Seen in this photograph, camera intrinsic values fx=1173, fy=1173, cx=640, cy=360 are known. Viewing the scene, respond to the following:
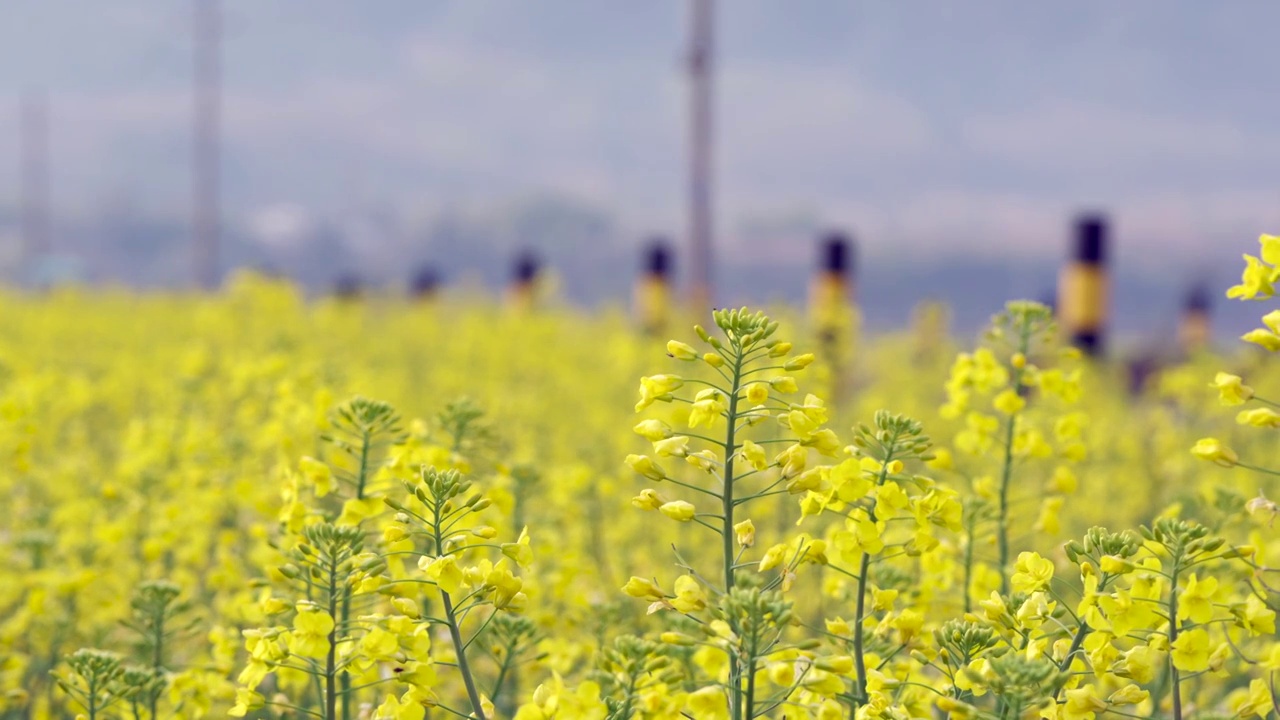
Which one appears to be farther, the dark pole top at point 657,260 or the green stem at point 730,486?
the dark pole top at point 657,260

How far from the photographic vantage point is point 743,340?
1924 millimetres

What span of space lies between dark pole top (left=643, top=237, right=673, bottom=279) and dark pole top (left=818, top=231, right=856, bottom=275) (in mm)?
3142

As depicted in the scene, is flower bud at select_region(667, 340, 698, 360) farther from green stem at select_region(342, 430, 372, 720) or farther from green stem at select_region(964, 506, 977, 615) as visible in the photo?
green stem at select_region(964, 506, 977, 615)

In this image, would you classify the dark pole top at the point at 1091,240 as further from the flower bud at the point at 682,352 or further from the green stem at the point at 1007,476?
the flower bud at the point at 682,352

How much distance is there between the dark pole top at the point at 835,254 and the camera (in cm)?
1386

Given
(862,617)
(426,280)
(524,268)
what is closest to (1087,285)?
(524,268)

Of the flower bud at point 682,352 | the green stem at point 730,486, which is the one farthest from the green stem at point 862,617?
the flower bud at point 682,352

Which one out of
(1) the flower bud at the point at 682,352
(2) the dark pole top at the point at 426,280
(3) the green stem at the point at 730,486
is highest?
(2) the dark pole top at the point at 426,280

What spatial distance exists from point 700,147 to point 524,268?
6506 mm

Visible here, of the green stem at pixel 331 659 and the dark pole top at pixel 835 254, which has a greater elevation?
the dark pole top at pixel 835 254

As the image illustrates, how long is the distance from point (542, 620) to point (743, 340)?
4.62 ft

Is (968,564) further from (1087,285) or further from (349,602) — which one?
(1087,285)

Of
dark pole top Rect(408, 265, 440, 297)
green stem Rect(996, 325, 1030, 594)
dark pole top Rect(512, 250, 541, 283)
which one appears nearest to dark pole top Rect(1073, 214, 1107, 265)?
dark pole top Rect(512, 250, 541, 283)

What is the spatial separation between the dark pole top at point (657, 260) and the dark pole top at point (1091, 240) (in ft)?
19.1
